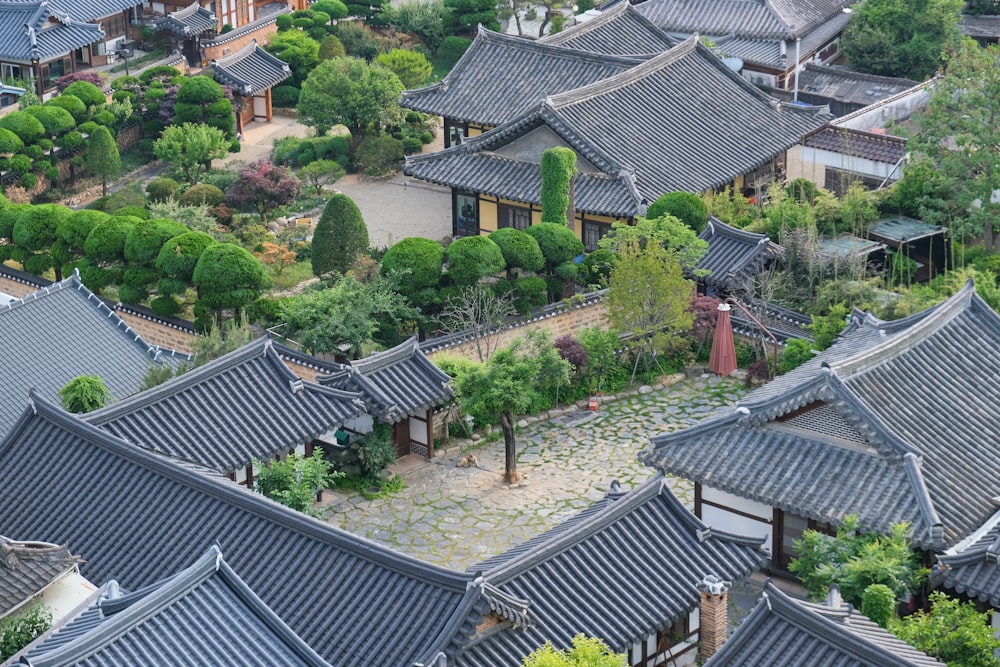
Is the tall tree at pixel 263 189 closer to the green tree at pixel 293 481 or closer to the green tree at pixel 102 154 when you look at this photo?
the green tree at pixel 102 154

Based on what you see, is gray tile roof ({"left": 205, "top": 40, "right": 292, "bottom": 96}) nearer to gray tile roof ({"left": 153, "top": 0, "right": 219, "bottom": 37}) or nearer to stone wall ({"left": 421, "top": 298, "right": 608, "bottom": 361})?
gray tile roof ({"left": 153, "top": 0, "right": 219, "bottom": 37})

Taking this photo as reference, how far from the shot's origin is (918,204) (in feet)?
141

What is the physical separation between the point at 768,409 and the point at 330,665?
10651 mm

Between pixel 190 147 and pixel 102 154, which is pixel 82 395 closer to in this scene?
pixel 102 154

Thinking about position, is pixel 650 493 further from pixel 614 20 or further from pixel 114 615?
pixel 614 20

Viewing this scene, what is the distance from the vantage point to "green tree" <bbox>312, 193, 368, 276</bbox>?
1613 inches

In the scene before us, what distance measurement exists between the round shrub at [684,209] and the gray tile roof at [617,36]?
11996 millimetres

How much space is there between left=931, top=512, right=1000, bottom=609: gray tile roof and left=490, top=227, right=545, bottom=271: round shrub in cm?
1538

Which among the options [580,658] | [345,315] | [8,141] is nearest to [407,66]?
[8,141]

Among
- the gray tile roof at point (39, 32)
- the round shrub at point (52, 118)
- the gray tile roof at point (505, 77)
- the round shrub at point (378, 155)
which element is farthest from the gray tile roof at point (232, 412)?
the gray tile roof at point (39, 32)

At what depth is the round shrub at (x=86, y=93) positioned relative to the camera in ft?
172

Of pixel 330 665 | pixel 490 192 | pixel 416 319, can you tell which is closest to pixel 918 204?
pixel 490 192

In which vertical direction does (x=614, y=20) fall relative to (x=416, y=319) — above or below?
above

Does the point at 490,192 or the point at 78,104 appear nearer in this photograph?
the point at 490,192
